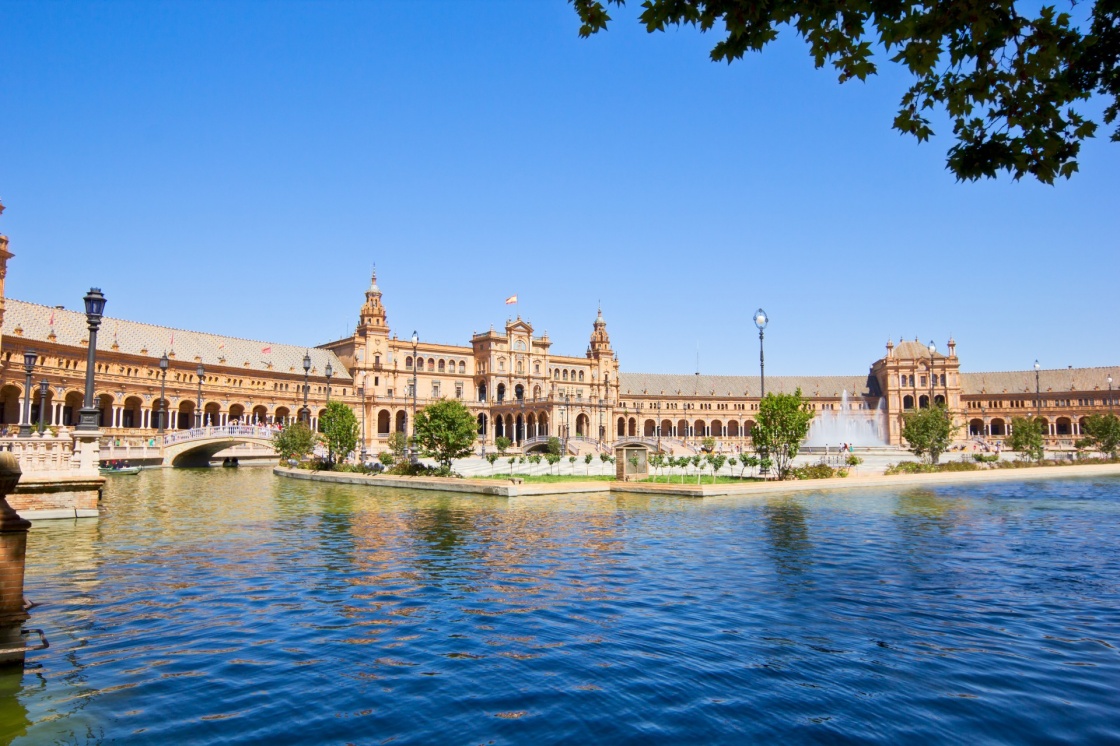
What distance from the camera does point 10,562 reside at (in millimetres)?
7160

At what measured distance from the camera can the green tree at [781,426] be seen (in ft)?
115

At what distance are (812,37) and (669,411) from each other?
107m

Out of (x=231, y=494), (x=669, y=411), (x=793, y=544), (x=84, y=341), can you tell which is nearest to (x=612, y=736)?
(x=793, y=544)

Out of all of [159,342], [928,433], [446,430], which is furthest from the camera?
[159,342]

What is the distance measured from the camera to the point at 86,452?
19.9 metres

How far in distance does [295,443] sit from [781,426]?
1284 inches

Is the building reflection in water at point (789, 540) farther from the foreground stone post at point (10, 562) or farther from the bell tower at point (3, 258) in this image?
the bell tower at point (3, 258)

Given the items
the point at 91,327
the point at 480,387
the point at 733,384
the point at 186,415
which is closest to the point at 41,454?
the point at 91,327

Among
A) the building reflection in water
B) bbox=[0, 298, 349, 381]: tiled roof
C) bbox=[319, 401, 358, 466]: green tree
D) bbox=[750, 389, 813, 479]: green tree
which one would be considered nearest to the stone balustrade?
the building reflection in water

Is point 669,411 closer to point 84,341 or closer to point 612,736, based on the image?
point 84,341

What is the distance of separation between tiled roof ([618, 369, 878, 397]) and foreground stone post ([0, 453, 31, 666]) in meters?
105

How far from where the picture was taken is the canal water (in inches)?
262

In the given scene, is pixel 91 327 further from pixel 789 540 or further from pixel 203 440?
pixel 203 440

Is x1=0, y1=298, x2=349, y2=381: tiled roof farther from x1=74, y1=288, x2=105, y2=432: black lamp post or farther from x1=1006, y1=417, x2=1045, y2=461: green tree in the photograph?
x1=1006, y1=417, x2=1045, y2=461: green tree
